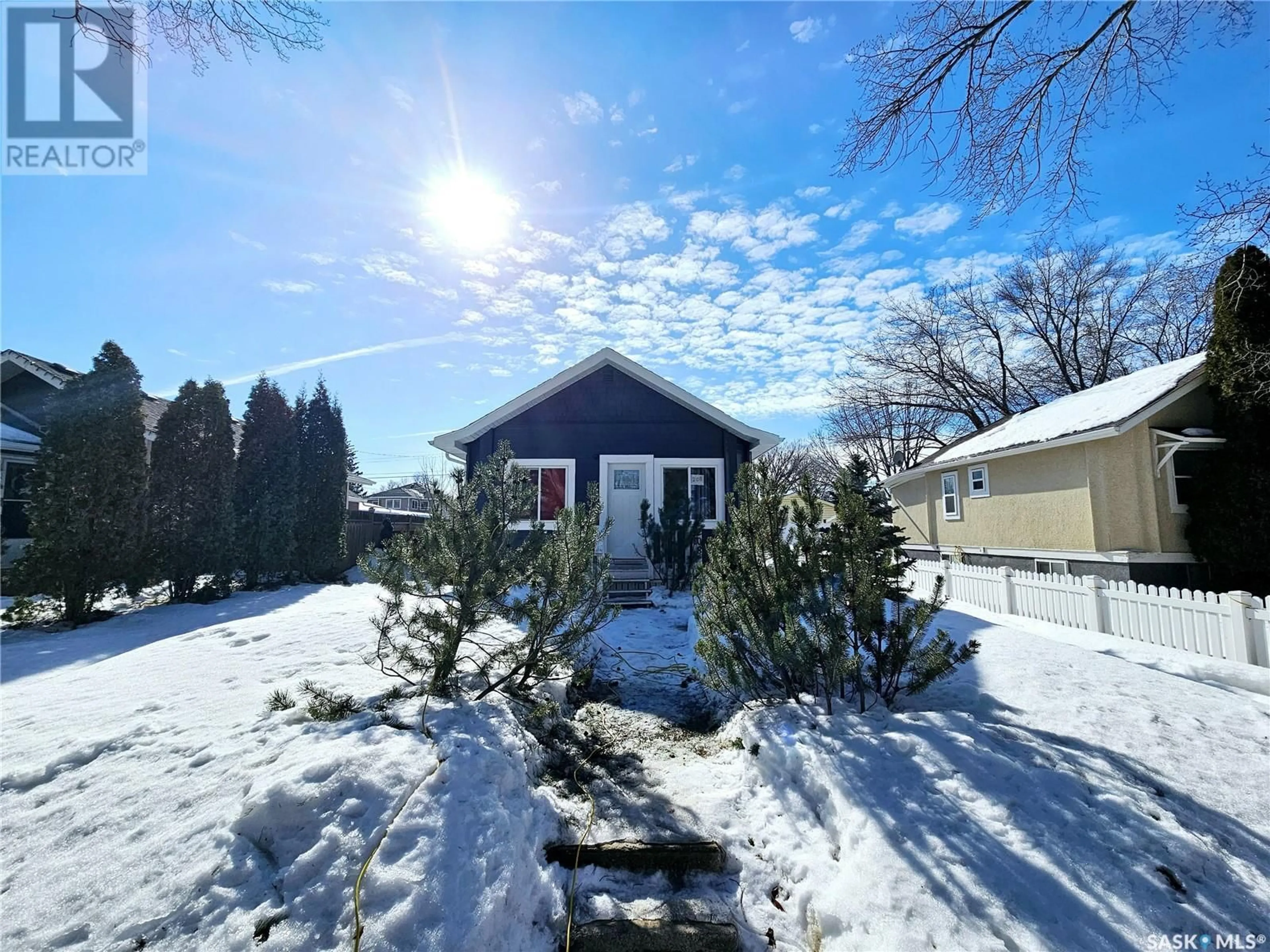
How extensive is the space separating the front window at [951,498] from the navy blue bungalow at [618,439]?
294 inches

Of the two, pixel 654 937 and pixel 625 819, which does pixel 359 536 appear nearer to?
pixel 625 819

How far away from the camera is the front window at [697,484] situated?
492 inches

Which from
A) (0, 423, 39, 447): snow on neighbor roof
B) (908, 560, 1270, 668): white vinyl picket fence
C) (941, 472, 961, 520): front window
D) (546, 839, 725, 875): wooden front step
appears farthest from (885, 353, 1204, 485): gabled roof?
(0, 423, 39, 447): snow on neighbor roof

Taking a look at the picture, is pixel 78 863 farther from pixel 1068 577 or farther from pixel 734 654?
pixel 1068 577

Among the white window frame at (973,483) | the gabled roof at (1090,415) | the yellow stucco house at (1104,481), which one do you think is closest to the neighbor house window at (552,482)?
the yellow stucco house at (1104,481)

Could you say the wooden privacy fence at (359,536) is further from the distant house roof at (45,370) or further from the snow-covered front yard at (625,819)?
the snow-covered front yard at (625,819)

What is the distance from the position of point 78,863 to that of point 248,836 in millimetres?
623

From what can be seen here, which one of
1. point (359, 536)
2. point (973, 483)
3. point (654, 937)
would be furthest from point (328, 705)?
point (973, 483)

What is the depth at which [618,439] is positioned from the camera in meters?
12.6

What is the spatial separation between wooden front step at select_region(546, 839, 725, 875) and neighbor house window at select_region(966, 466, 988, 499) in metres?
15.2

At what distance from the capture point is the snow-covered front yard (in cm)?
212

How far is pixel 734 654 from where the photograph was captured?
177 inches

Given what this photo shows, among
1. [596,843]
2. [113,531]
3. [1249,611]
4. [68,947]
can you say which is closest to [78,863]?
[68,947]

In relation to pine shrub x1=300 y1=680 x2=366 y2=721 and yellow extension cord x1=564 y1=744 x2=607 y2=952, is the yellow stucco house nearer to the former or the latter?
yellow extension cord x1=564 y1=744 x2=607 y2=952
